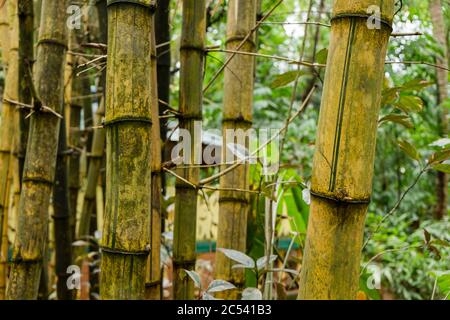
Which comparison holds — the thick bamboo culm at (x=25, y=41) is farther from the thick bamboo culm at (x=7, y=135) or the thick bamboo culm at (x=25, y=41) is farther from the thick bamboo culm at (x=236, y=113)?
the thick bamboo culm at (x=236, y=113)

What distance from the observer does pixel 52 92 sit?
0.97 meters

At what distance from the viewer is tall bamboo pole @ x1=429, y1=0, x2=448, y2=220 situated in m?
1.84

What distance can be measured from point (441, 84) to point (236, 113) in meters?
2.02

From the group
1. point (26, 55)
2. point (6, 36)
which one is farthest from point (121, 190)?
point (6, 36)

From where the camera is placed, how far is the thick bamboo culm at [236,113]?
1.02 m

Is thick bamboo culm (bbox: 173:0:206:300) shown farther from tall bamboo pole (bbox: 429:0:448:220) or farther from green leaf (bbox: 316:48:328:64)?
tall bamboo pole (bbox: 429:0:448:220)

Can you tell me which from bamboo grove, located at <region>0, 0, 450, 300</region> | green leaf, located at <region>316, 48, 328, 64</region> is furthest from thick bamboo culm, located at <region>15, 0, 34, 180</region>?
green leaf, located at <region>316, 48, 328, 64</region>

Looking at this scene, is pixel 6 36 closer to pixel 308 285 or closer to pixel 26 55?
pixel 26 55

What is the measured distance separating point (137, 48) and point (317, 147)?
265mm

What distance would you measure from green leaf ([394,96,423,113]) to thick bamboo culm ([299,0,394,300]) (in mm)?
462

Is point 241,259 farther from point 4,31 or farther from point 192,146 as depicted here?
point 4,31

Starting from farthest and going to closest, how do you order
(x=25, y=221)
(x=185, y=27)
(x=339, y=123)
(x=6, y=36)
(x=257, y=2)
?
(x=6, y=36), (x=257, y=2), (x=25, y=221), (x=185, y=27), (x=339, y=123)

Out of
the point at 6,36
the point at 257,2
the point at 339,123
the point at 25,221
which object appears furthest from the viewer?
the point at 6,36

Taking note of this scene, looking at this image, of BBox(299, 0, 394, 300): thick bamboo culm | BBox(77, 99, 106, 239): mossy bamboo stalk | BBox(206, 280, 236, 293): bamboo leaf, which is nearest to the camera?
BBox(299, 0, 394, 300): thick bamboo culm
